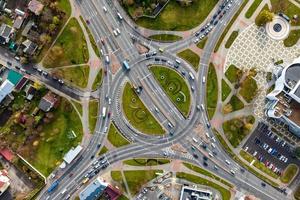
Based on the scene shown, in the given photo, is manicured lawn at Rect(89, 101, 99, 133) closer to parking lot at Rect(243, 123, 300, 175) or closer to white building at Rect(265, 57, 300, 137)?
parking lot at Rect(243, 123, 300, 175)

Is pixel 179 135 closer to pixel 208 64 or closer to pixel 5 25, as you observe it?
pixel 208 64

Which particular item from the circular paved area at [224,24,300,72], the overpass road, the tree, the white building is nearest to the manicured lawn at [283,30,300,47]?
the circular paved area at [224,24,300,72]

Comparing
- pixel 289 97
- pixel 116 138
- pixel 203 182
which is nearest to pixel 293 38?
pixel 289 97

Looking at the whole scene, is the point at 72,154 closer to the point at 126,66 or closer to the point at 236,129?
the point at 126,66

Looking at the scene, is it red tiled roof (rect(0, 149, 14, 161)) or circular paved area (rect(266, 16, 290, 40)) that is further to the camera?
circular paved area (rect(266, 16, 290, 40))

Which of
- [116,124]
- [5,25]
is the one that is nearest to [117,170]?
[116,124]

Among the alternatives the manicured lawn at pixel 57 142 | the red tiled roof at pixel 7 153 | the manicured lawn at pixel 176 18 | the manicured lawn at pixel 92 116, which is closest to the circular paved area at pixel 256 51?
the manicured lawn at pixel 176 18

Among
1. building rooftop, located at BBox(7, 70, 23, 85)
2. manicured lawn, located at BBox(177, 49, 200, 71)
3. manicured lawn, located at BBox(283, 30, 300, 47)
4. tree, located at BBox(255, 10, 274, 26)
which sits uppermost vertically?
manicured lawn, located at BBox(283, 30, 300, 47)
